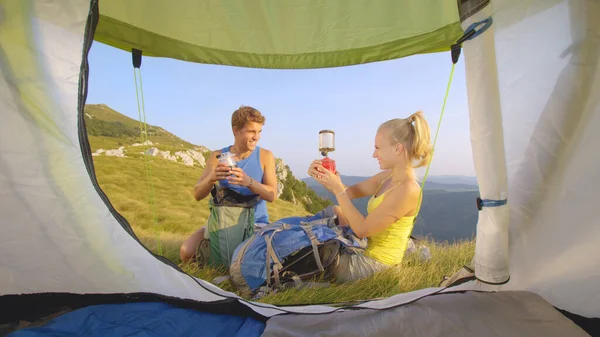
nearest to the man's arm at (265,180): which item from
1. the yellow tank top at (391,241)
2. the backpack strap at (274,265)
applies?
the backpack strap at (274,265)

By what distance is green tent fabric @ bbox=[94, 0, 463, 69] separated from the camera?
2158mm

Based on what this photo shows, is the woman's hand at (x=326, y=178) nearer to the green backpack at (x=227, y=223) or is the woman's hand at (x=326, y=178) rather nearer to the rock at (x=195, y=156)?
the green backpack at (x=227, y=223)

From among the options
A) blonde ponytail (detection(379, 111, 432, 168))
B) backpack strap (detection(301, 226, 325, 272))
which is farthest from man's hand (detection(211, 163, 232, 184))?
blonde ponytail (detection(379, 111, 432, 168))

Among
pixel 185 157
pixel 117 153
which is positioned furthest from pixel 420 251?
pixel 185 157

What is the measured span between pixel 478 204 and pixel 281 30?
175cm

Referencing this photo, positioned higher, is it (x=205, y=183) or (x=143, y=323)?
(x=205, y=183)

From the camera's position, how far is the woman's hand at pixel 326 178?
1.85 m

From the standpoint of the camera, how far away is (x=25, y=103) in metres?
1.26

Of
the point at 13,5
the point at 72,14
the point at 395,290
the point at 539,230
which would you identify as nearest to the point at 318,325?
the point at 395,290

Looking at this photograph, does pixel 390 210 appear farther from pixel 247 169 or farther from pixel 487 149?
pixel 247 169

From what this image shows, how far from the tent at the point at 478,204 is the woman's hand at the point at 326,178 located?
61 centimetres

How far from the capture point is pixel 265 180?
8.59ft

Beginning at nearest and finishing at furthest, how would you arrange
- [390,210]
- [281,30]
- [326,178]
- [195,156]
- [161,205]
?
[390,210] → [326,178] → [281,30] → [161,205] → [195,156]

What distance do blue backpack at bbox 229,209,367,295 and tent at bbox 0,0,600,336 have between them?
1.26 feet
